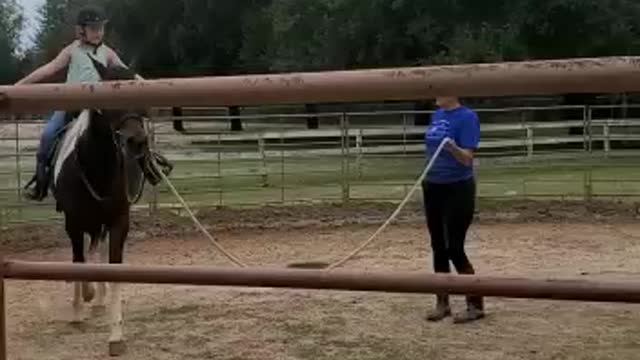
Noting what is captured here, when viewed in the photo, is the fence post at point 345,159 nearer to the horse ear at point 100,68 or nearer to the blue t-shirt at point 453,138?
the blue t-shirt at point 453,138

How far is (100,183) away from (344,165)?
28.4 ft

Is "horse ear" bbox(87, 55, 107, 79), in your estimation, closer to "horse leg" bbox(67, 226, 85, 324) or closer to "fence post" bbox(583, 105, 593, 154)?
"horse leg" bbox(67, 226, 85, 324)

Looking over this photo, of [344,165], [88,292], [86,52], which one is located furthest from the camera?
[344,165]

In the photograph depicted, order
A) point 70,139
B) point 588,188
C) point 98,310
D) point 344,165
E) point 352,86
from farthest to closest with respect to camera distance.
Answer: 1. point 344,165
2. point 588,188
3. point 98,310
4. point 70,139
5. point 352,86

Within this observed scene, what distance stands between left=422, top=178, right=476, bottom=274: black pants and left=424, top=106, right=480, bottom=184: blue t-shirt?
6 centimetres

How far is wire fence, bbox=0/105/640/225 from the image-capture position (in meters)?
14.8

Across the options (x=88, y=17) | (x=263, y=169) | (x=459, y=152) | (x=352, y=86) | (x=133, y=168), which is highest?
(x=88, y=17)

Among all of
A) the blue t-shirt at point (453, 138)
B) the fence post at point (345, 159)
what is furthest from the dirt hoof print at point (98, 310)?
the fence post at point (345, 159)

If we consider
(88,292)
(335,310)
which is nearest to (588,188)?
(335,310)

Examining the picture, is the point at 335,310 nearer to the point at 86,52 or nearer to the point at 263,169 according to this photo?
the point at 86,52

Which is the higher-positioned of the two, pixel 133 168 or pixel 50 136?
pixel 50 136

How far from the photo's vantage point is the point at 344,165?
50.4ft

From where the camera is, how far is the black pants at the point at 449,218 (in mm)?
6875

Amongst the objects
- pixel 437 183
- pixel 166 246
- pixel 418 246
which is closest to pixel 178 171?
pixel 166 246
